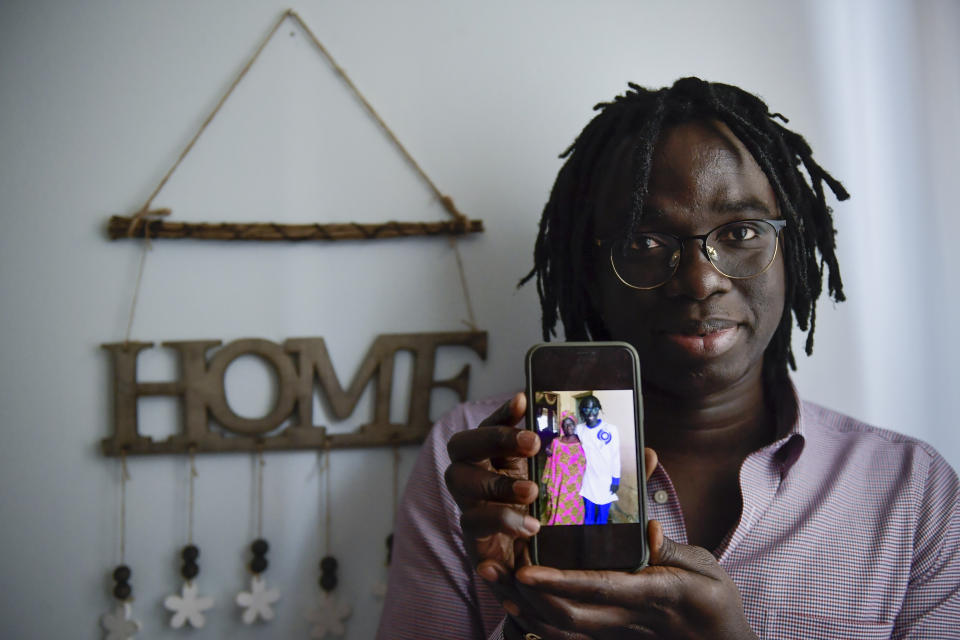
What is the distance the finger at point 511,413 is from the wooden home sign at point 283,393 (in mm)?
420

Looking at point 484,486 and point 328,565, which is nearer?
point 484,486

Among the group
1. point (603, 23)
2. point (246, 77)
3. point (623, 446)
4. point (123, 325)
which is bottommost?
point (623, 446)

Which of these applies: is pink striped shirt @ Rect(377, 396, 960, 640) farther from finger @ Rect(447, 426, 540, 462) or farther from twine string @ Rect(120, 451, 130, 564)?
twine string @ Rect(120, 451, 130, 564)

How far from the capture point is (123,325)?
101 centimetres

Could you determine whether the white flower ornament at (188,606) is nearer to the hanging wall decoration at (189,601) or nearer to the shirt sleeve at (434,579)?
the hanging wall decoration at (189,601)

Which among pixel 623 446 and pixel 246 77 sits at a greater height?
pixel 246 77

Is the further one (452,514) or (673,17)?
(673,17)

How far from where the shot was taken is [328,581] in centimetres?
99

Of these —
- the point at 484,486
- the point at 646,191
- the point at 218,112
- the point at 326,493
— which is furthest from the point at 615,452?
the point at 218,112

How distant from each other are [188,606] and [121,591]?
101 millimetres

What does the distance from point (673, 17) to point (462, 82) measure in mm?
389

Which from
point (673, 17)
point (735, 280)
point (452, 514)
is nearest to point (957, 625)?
point (735, 280)

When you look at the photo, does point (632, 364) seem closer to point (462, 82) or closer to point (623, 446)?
point (623, 446)

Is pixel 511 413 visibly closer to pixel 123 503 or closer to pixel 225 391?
pixel 225 391
